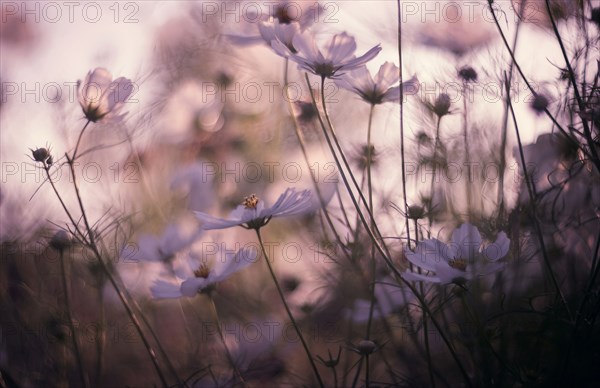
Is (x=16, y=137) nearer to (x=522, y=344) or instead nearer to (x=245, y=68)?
(x=245, y=68)

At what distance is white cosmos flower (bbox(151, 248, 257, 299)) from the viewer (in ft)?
2.38

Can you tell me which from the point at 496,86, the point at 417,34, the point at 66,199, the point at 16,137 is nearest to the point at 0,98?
the point at 16,137

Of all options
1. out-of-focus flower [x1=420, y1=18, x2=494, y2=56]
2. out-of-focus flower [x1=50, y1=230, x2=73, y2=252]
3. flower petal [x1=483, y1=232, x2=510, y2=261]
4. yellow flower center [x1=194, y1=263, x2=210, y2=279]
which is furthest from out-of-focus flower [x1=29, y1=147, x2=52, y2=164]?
out-of-focus flower [x1=420, y1=18, x2=494, y2=56]

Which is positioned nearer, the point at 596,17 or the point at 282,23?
the point at 596,17

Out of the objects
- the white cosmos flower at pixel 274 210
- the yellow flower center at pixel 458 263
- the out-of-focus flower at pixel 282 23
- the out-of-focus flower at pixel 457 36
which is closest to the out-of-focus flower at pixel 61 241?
the white cosmos flower at pixel 274 210

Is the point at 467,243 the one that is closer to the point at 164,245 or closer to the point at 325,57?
the point at 325,57

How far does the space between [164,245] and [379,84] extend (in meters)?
0.36

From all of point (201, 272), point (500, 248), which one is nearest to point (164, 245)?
point (201, 272)

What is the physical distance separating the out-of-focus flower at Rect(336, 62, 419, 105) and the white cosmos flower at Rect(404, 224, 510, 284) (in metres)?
0.20

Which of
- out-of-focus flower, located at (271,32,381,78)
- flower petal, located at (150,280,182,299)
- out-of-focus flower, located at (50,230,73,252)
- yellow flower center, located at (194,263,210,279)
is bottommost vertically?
flower petal, located at (150,280,182,299)

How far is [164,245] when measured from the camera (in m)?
0.91

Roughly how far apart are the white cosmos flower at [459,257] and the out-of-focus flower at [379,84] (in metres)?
0.20

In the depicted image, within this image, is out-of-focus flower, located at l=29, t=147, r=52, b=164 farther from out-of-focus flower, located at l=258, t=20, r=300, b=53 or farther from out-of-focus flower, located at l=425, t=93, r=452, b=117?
out-of-focus flower, located at l=425, t=93, r=452, b=117

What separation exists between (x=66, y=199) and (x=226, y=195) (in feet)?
1.00
